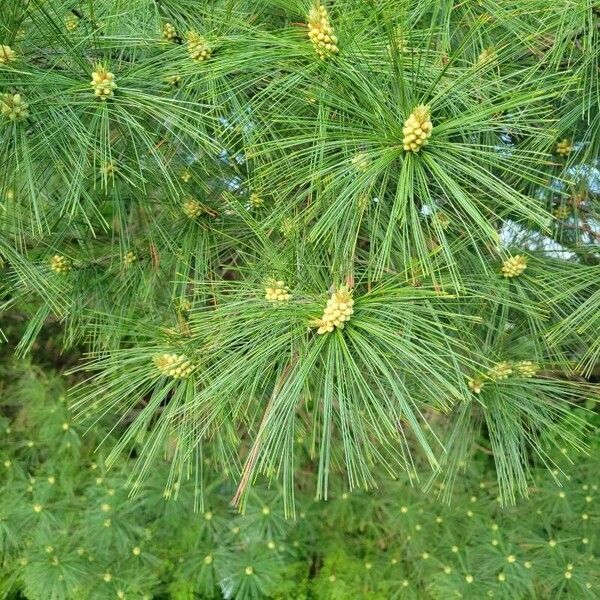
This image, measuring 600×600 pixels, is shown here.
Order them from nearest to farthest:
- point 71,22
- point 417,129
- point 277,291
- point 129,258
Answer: point 417,129 → point 277,291 → point 71,22 → point 129,258

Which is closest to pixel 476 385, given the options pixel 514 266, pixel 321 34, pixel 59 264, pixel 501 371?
pixel 501 371

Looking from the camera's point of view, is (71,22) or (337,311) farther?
(71,22)

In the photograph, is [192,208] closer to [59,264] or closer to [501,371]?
[59,264]

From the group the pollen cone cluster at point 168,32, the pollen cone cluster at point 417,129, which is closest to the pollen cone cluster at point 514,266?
the pollen cone cluster at point 417,129

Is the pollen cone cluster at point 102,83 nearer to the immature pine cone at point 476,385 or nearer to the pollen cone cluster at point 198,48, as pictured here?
the pollen cone cluster at point 198,48

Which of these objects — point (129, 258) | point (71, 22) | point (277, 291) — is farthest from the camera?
point (129, 258)

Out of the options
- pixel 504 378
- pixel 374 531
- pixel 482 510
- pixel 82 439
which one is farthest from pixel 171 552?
pixel 504 378

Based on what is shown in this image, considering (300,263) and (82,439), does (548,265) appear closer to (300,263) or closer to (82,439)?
(300,263)
